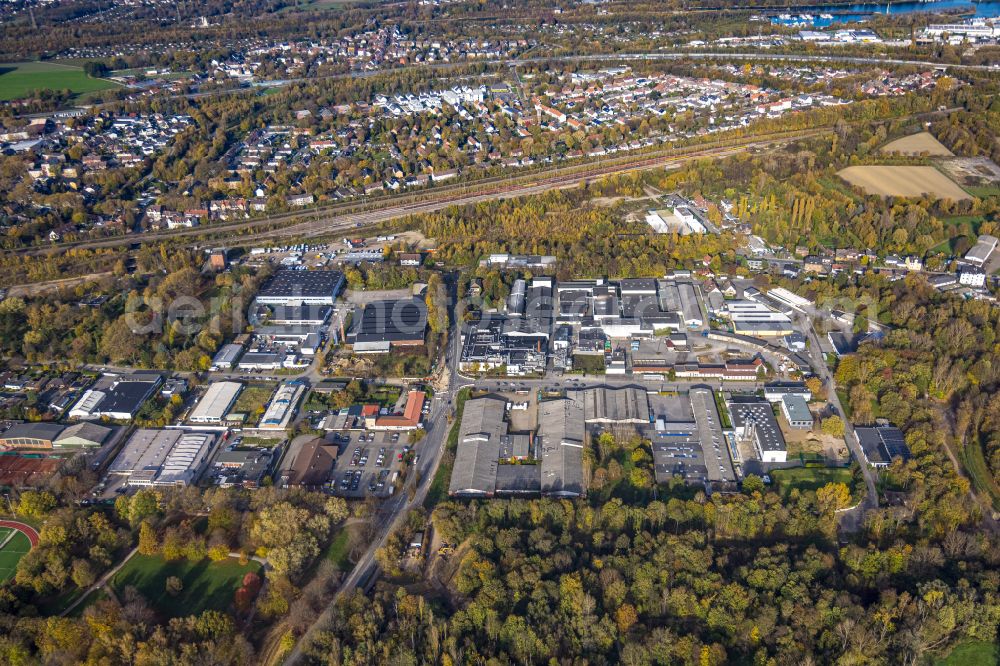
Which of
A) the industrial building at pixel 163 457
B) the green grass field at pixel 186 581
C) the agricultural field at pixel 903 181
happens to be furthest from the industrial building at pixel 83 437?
the agricultural field at pixel 903 181

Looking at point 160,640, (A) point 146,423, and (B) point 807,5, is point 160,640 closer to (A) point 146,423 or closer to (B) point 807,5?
(A) point 146,423

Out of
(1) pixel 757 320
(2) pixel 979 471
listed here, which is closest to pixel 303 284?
(1) pixel 757 320

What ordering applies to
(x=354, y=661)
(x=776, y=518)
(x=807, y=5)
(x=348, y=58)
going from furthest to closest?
1. (x=807, y=5)
2. (x=348, y=58)
3. (x=776, y=518)
4. (x=354, y=661)

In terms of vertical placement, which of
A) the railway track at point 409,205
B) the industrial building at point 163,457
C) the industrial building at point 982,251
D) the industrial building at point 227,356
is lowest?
the industrial building at point 163,457

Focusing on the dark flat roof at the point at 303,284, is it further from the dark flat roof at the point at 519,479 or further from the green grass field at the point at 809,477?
the green grass field at the point at 809,477

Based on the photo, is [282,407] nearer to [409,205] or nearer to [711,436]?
[711,436]

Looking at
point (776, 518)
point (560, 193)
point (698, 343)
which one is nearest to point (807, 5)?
point (560, 193)

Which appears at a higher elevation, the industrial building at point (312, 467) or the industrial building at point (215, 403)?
the industrial building at point (215, 403)
